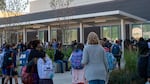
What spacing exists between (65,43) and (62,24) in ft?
13.5

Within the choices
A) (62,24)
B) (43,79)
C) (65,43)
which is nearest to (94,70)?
(43,79)

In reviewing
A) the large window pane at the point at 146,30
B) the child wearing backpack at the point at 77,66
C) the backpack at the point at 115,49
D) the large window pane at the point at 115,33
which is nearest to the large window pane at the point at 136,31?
the large window pane at the point at 146,30

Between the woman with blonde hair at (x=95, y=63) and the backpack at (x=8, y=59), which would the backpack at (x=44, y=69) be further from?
the backpack at (x=8, y=59)

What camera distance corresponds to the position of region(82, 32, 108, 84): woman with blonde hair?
7.64 meters

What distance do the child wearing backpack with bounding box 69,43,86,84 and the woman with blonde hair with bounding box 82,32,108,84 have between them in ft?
8.57

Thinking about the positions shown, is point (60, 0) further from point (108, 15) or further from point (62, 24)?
point (108, 15)

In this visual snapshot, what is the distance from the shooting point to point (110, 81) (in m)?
11.4

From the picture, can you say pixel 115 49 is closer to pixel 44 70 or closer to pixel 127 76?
pixel 127 76

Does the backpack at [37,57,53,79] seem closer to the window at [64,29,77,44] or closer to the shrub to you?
the shrub

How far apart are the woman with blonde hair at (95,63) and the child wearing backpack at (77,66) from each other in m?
2.61

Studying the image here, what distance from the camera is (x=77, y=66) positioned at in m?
10.4

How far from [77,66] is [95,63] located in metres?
2.73

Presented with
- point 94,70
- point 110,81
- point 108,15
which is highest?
point 108,15

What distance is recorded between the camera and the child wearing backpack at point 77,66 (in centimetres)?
1040
